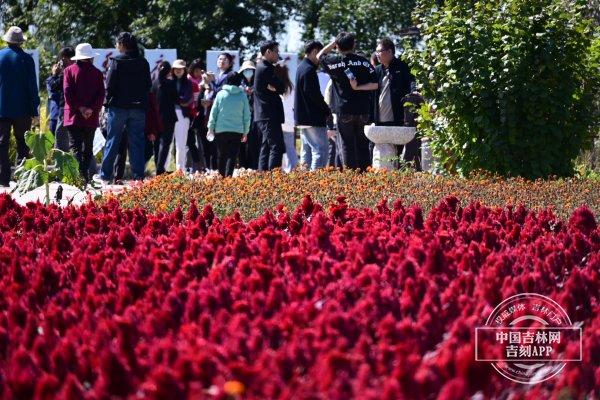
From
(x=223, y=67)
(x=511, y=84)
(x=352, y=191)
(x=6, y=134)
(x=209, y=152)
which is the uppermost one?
(x=223, y=67)

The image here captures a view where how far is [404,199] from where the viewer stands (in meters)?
9.56

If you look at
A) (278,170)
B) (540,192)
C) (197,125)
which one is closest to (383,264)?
(540,192)

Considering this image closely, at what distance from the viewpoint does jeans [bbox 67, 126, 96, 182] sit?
13852 mm

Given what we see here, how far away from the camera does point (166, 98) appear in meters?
16.4

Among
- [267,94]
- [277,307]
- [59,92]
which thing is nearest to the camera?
[277,307]

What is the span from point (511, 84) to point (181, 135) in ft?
23.7

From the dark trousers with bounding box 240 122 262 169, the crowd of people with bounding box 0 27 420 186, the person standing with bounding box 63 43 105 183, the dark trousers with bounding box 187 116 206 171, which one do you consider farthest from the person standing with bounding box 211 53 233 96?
the person standing with bounding box 63 43 105 183

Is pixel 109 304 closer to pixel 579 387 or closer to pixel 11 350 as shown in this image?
pixel 11 350

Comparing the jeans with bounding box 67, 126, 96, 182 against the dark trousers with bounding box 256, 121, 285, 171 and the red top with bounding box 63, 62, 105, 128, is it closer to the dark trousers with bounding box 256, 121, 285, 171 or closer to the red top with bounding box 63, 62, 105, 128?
the red top with bounding box 63, 62, 105, 128

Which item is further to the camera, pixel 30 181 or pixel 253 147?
pixel 253 147

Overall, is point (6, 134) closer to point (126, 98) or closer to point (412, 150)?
point (126, 98)

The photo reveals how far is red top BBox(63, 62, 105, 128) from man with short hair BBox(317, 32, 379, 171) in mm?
2664

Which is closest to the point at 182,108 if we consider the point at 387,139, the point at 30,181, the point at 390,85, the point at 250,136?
the point at 250,136

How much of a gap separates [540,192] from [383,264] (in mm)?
5633
